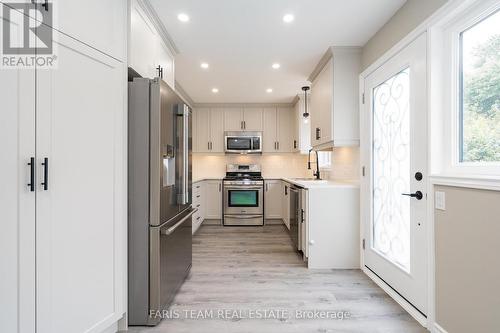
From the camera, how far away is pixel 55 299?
135 centimetres

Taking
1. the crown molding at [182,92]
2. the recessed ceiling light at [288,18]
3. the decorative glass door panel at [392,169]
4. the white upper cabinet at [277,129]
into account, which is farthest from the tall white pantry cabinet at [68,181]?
the white upper cabinet at [277,129]

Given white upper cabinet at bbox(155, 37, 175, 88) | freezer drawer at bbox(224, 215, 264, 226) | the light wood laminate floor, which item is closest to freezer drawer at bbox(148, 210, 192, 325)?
the light wood laminate floor

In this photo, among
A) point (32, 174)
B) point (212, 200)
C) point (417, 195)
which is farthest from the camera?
point (212, 200)

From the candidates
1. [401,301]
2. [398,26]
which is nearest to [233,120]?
[398,26]

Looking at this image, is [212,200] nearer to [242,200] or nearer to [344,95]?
[242,200]

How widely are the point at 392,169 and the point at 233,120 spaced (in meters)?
3.75

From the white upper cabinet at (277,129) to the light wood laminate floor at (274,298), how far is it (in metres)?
2.68

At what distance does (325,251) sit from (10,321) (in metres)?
2.61

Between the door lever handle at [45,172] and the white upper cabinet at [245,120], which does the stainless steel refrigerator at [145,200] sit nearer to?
the door lever handle at [45,172]

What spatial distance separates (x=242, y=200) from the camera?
5105 millimetres

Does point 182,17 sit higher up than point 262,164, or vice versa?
point 182,17

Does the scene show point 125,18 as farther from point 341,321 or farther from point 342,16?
point 341,321

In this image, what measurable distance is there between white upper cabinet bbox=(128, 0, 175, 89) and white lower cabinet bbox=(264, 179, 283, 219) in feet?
10.5

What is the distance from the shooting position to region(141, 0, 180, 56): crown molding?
2.11m
